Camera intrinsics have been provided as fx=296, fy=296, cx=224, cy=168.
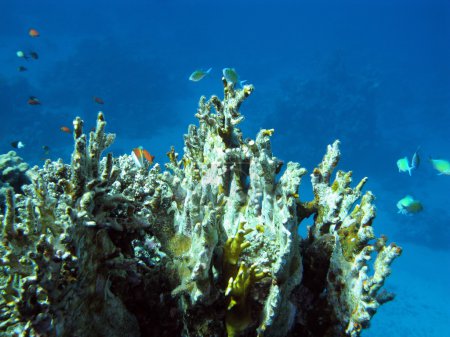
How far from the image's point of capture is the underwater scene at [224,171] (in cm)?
212

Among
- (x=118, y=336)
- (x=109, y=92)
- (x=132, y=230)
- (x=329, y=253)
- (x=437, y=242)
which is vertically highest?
(x=109, y=92)

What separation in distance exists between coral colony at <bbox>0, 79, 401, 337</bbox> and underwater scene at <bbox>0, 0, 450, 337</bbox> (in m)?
0.01

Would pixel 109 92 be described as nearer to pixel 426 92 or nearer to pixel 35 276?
pixel 35 276

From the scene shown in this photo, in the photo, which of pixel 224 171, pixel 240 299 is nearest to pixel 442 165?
pixel 224 171

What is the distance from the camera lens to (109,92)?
181ft

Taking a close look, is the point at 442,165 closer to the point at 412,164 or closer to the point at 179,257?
the point at 412,164

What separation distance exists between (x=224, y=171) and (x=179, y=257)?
129 centimetres

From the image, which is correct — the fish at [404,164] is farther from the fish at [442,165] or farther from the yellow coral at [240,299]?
the yellow coral at [240,299]

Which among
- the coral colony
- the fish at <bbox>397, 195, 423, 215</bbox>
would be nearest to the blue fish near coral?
the fish at <bbox>397, 195, 423, 215</bbox>

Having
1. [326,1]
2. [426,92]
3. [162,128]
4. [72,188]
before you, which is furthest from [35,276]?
[326,1]

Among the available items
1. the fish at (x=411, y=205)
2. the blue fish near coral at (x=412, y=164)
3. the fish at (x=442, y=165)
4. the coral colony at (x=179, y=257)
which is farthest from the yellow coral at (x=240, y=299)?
the fish at (x=442, y=165)

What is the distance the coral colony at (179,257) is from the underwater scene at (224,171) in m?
0.01

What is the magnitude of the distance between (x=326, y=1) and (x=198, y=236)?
12455 cm

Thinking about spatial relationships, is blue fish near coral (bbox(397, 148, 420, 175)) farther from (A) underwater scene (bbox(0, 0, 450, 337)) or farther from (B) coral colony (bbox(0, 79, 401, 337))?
(B) coral colony (bbox(0, 79, 401, 337))
